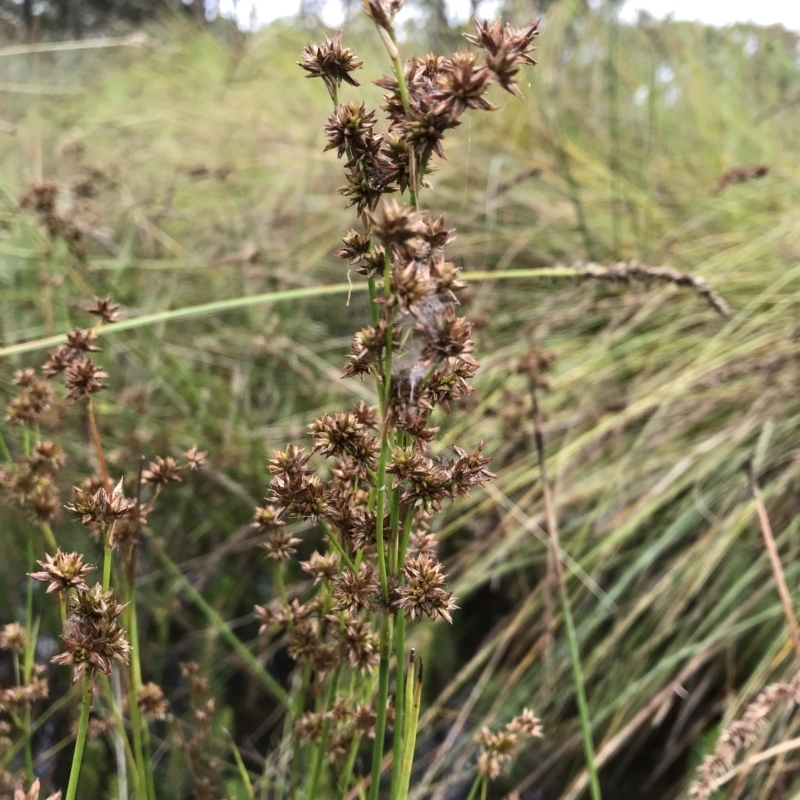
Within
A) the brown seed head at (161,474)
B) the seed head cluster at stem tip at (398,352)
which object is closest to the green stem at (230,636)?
the brown seed head at (161,474)

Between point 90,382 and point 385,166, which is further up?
point 385,166

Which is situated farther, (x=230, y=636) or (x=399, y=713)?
(x=230, y=636)

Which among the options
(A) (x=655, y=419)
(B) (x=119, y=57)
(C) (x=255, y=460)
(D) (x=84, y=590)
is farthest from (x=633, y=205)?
(B) (x=119, y=57)

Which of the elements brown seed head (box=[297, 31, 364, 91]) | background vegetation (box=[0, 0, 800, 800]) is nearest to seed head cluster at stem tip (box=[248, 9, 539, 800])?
brown seed head (box=[297, 31, 364, 91])

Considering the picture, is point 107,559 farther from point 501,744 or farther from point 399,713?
point 501,744

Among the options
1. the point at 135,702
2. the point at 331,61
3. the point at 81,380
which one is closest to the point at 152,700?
the point at 135,702

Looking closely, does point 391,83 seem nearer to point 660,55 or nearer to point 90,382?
point 90,382

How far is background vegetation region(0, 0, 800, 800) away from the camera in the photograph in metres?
1.12

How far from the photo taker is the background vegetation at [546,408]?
→ 112 cm

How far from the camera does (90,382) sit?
52cm

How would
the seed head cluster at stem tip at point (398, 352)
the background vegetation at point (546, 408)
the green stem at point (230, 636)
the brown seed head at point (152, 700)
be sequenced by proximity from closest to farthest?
1. the seed head cluster at stem tip at point (398, 352)
2. the brown seed head at point (152, 700)
3. the green stem at point (230, 636)
4. the background vegetation at point (546, 408)

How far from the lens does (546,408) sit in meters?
1.48

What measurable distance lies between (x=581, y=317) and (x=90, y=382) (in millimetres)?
1419

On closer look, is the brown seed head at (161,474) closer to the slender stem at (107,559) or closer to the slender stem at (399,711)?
the slender stem at (107,559)
